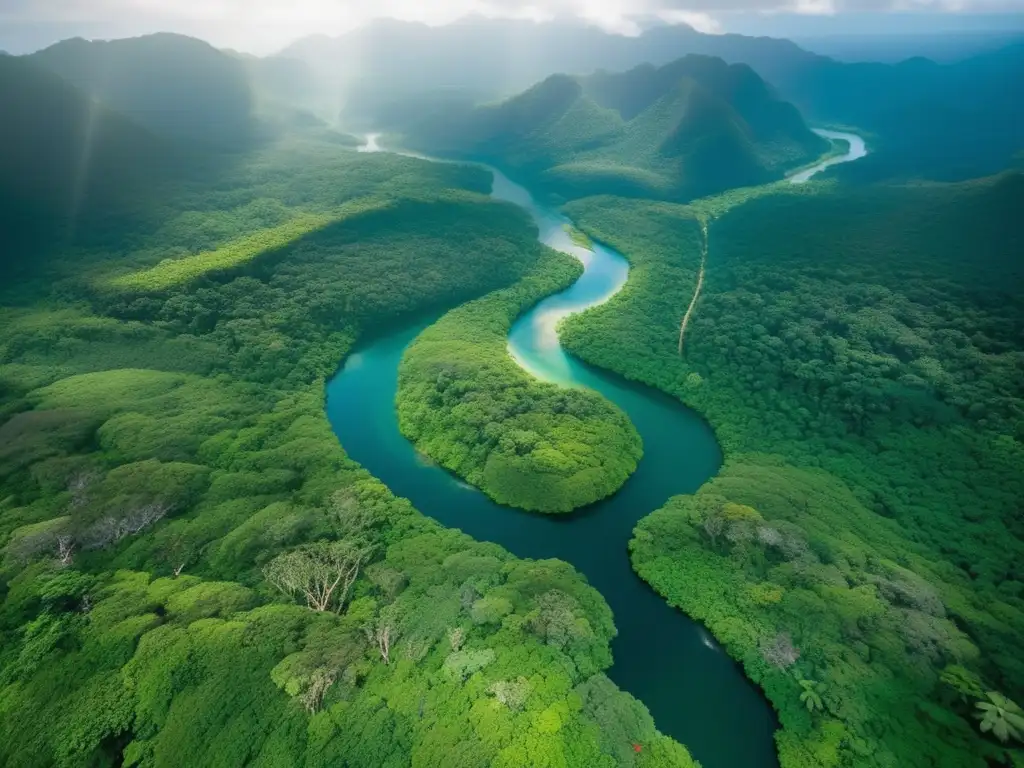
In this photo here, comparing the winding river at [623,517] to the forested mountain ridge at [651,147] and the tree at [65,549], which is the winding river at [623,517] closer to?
the tree at [65,549]

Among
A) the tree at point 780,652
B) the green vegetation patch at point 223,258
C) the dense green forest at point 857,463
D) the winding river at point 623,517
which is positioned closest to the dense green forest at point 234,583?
the green vegetation patch at point 223,258

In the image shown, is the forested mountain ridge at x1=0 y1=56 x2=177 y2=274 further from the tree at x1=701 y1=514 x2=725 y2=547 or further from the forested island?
the tree at x1=701 y1=514 x2=725 y2=547

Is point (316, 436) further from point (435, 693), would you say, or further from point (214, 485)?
point (435, 693)

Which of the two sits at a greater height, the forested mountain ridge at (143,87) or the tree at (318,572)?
the forested mountain ridge at (143,87)

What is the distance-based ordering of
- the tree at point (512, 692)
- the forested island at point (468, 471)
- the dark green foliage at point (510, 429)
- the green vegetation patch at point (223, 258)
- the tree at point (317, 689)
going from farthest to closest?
the green vegetation patch at point (223, 258) → the dark green foliage at point (510, 429) → the forested island at point (468, 471) → the tree at point (512, 692) → the tree at point (317, 689)

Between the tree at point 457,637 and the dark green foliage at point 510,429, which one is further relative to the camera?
the dark green foliage at point 510,429

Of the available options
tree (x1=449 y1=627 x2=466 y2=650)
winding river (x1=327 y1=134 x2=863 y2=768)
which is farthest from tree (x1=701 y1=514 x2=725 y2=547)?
tree (x1=449 y1=627 x2=466 y2=650)
